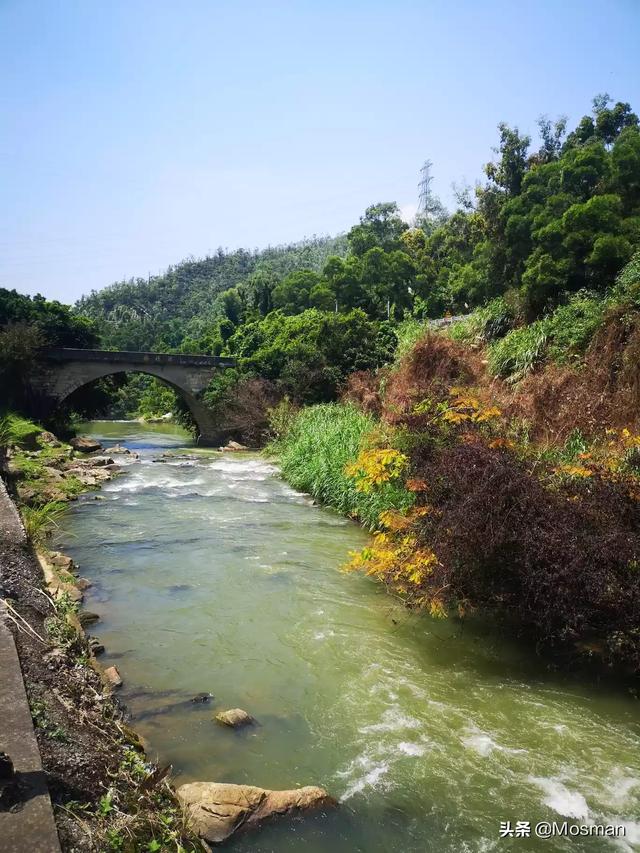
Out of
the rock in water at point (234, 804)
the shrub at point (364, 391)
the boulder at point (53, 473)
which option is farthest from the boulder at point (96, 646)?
the shrub at point (364, 391)

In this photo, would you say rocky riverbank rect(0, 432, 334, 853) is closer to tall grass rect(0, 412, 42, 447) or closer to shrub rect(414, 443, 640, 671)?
shrub rect(414, 443, 640, 671)

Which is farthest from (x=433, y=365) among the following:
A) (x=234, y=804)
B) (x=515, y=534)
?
(x=234, y=804)

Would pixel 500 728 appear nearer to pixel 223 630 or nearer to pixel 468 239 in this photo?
pixel 223 630

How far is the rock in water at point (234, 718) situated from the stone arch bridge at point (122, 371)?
89.1ft

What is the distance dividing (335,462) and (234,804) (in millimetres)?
11058

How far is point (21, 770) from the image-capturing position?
2.82 m

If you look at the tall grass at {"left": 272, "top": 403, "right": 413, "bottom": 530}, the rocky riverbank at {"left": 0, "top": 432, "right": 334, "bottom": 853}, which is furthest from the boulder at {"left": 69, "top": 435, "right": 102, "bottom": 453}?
the rocky riverbank at {"left": 0, "top": 432, "right": 334, "bottom": 853}

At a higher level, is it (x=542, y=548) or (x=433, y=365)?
(x=433, y=365)

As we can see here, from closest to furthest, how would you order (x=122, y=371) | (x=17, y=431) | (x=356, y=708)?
(x=356, y=708)
(x=17, y=431)
(x=122, y=371)

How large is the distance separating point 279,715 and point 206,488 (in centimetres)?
1204

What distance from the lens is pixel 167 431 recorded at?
141ft

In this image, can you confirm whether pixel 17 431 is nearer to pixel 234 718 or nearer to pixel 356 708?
pixel 234 718

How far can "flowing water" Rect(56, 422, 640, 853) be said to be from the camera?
4.04m

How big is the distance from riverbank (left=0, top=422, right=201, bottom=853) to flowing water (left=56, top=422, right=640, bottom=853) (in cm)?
61
